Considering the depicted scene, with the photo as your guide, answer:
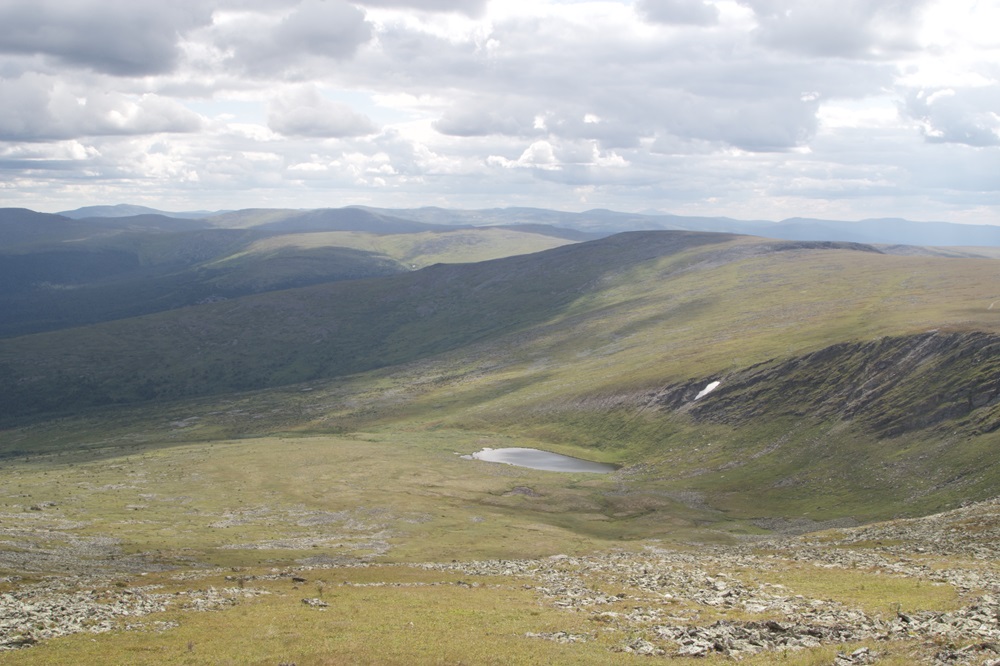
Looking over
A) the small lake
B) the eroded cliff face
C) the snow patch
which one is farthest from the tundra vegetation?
the small lake

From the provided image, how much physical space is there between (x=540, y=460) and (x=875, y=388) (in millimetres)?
66674

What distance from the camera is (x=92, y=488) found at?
126m

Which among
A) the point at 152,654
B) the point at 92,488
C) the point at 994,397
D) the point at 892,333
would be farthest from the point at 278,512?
the point at 892,333

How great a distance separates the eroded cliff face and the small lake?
25828 mm

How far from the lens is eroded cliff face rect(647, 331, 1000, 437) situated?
122m

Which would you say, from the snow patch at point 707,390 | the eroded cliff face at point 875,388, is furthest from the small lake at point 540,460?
the snow patch at point 707,390

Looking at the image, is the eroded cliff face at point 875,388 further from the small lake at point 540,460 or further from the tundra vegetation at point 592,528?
the small lake at point 540,460

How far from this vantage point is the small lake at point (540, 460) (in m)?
152

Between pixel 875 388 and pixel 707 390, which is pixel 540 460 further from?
pixel 875 388

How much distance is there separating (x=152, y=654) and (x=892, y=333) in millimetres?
151752

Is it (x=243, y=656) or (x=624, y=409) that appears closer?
(x=243, y=656)

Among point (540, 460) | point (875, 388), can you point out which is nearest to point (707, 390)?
point (875, 388)

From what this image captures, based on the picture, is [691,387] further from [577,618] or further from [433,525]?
[577,618]

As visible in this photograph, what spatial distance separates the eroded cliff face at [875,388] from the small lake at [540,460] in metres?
25.8
